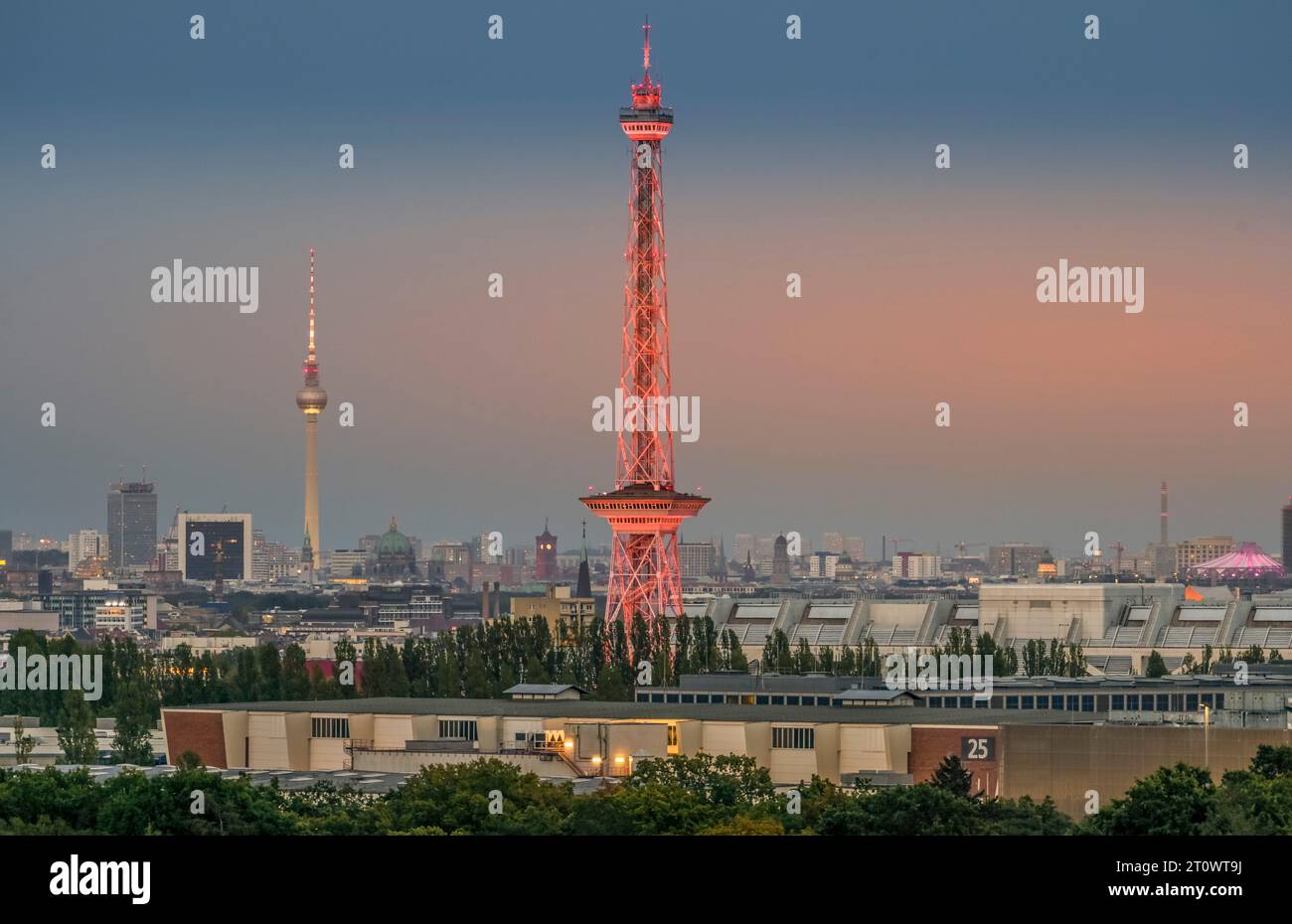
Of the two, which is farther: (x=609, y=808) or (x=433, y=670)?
(x=433, y=670)

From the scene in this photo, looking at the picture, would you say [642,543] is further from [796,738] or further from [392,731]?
[796,738]

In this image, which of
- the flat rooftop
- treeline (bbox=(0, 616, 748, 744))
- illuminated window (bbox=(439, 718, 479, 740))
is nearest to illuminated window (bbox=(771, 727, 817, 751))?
the flat rooftop

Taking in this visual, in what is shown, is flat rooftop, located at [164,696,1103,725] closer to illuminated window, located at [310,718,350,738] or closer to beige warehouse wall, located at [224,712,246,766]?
illuminated window, located at [310,718,350,738]

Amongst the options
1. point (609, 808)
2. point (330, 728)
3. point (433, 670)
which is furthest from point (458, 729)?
point (609, 808)

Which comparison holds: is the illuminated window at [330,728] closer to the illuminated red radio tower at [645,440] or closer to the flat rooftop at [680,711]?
the flat rooftop at [680,711]

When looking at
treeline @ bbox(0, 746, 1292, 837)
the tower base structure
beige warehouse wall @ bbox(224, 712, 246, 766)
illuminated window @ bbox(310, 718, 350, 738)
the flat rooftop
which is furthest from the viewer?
the tower base structure

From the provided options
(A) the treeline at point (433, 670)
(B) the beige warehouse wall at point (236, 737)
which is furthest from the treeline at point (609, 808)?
(A) the treeline at point (433, 670)
